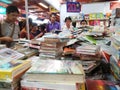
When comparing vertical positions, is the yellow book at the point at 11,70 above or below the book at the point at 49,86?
above

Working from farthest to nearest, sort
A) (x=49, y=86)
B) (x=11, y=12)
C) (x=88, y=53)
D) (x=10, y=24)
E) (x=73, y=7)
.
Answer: (x=73, y=7)
(x=10, y=24)
(x=11, y=12)
(x=88, y=53)
(x=49, y=86)

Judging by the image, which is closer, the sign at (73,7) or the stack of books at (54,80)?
the stack of books at (54,80)

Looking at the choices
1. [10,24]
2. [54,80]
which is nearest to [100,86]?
[54,80]

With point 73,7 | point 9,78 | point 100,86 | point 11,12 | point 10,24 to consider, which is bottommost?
point 100,86

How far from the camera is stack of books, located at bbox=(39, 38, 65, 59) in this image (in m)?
1.45

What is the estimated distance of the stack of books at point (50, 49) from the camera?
1.45 m

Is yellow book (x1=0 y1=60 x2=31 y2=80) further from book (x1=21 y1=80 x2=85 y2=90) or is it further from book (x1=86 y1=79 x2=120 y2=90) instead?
book (x1=86 y1=79 x2=120 y2=90)

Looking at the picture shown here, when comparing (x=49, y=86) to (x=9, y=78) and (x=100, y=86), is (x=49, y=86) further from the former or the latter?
(x=100, y=86)

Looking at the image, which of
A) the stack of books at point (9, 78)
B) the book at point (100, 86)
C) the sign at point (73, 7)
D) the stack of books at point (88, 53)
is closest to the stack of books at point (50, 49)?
the stack of books at point (88, 53)

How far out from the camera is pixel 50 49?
145cm

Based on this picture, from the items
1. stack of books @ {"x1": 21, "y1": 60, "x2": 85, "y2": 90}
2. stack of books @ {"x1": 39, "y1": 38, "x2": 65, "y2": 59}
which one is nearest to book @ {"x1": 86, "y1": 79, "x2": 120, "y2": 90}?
stack of books @ {"x1": 21, "y1": 60, "x2": 85, "y2": 90}

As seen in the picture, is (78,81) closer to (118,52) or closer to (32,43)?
(118,52)

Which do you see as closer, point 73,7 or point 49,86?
point 49,86

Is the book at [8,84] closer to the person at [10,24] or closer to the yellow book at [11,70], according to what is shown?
the yellow book at [11,70]
